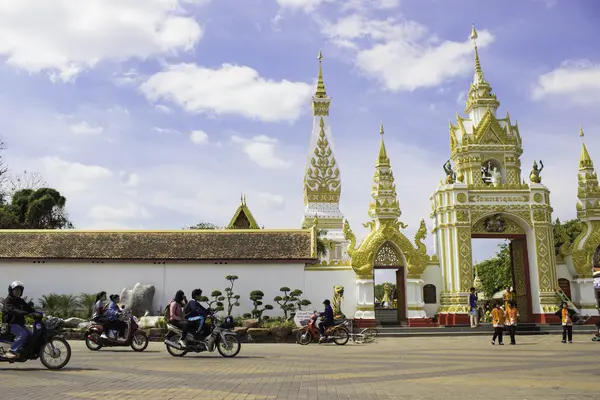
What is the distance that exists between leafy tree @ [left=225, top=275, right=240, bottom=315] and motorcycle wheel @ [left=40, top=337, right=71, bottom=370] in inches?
514

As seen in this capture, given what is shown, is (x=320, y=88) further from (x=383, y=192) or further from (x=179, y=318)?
(x=179, y=318)

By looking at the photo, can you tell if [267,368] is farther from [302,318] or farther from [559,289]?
[559,289]

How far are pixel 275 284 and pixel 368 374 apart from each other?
15265 mm

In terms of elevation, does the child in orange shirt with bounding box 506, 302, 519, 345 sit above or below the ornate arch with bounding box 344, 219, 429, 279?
below

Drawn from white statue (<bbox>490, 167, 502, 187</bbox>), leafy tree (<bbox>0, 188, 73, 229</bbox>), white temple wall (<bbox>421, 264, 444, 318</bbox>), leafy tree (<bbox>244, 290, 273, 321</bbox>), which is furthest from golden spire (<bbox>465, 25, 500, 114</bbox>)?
leafy tree (<bbox>0, 188, 73, 229</bbox>)

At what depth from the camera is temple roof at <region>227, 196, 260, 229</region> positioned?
31.4 meters

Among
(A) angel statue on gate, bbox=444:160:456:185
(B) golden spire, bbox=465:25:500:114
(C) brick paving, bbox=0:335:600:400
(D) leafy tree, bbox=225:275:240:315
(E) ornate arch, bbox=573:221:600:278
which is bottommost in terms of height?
(C) brick paving, bbox=0:335:600:400

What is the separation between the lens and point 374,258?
80.6 feet

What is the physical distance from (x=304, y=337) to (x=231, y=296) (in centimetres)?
683

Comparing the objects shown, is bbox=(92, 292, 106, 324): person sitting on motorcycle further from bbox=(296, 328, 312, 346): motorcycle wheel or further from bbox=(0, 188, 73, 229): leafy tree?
bbox=(0, 188, 73, 229): leafy tree

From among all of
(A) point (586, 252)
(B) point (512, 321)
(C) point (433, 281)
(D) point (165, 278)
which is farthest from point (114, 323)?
(A) point (586, 252)

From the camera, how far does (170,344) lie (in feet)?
41.8

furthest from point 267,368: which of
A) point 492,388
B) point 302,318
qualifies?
point 302,318

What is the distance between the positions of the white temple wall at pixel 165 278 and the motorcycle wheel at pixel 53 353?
14.5 meters
